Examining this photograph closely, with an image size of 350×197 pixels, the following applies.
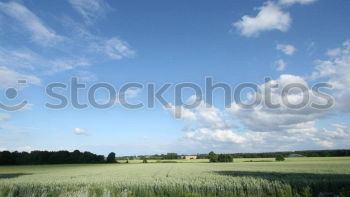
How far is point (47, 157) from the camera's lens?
114 metres

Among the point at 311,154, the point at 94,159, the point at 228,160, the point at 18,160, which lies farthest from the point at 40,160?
the point at 311,154

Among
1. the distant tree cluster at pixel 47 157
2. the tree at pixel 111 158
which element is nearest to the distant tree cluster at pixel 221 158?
the tree at pixel 111 158

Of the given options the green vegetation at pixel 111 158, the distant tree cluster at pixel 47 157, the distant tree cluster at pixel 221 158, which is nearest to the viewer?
the distant tree cluster at pixel 47 157

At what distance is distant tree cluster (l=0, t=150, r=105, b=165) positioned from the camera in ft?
355

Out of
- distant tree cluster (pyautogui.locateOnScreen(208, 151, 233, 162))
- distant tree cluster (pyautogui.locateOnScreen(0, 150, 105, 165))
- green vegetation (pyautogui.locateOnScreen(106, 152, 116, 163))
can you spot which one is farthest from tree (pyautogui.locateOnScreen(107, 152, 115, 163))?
distant tree cluster (pyautogui.locateOnScreen(208, 151, 233, 162))

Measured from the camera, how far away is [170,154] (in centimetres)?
15962

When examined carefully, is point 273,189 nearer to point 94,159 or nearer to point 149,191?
point 149,191

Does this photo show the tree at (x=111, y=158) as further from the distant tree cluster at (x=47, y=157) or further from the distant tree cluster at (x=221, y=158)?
the distant tree cluster at (x=221, y=158)

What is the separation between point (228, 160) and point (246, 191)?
90518mm

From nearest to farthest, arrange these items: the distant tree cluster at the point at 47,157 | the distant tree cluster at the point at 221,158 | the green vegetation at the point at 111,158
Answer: the distant tree cluster at the point at 47,157 < the distant tree cluster at the point at 221,158 < the green vegetation at the point at 111,158

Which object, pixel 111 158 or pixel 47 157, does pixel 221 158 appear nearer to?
pixel 111 158

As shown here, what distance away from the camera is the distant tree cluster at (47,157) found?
355ft

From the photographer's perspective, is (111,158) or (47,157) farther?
(111,158)

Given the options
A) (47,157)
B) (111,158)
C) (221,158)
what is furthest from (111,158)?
(221,158)
